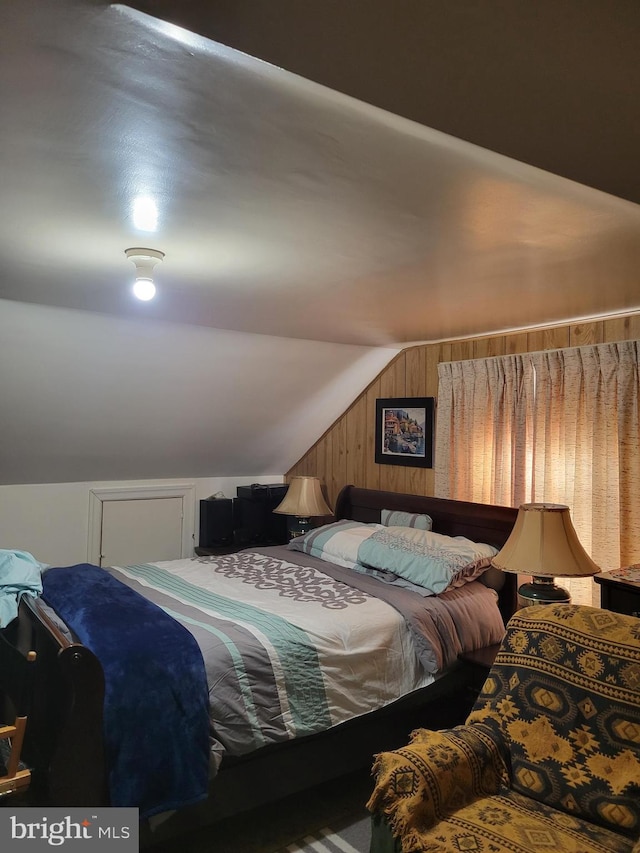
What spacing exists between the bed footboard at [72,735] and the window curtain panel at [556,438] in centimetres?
241

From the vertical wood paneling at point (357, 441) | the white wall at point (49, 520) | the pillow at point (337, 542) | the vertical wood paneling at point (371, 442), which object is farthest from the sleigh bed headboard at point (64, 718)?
the vertical wood paneling at point (357, 441)

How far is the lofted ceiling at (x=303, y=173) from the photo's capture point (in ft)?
A: 2.79

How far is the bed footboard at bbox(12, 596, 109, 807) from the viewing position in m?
1.75

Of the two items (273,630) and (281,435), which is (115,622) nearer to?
(273,630)

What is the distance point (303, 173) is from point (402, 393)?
2.91m

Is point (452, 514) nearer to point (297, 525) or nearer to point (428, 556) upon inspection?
point (428, 556)

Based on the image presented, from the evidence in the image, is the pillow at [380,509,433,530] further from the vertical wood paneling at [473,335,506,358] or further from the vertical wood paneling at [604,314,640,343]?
the vertical wood paneling at [604,314,640,343]

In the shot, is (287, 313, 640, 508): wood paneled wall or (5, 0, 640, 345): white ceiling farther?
(287, 313, 640, 508): wood paneled wall

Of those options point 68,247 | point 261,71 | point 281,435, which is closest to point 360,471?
point 281,435

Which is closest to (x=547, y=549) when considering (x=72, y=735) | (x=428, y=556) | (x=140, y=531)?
(x=428, y=556)

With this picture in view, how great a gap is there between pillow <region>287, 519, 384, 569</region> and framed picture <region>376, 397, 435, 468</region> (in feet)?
1.96

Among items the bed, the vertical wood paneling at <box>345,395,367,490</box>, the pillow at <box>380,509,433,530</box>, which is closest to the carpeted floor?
the bed

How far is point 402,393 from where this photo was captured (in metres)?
4.27

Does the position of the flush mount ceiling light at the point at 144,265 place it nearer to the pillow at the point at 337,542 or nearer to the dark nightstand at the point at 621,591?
the pillow at the point at 337,542
